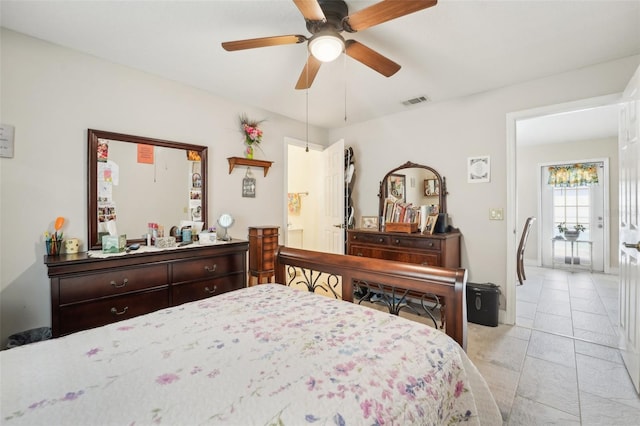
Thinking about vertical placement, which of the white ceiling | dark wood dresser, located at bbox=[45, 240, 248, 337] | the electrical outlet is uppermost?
the white ceiling

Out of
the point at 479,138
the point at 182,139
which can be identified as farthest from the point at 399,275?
the point at 182,139

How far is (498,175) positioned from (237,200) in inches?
118

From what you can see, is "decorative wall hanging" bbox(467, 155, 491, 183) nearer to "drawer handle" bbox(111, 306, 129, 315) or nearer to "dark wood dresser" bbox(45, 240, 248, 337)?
"dark wood dresser" bbox(45, 240, 248, 337)

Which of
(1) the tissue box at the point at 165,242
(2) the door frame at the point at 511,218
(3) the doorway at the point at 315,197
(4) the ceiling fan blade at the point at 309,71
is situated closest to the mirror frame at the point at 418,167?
(3) the doorway at the point at 315,197

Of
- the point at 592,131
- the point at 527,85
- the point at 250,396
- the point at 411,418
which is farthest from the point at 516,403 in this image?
the point at 592,131

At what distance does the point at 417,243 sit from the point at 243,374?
267 centimetres

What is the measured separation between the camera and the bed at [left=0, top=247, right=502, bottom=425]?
2.39 feet

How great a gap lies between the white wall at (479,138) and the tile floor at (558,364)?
2.02ft

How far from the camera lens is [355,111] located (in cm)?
376

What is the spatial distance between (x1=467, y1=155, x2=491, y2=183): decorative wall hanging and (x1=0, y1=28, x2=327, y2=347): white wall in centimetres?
323

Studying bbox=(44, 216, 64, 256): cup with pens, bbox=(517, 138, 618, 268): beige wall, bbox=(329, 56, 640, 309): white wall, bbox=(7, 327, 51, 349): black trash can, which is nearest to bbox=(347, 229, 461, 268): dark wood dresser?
bbox=(329, 56, 640, 309): white wall

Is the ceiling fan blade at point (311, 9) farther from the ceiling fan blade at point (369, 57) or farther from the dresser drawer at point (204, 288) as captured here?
the dresser drawer at point (204, 288)

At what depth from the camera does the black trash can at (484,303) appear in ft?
9.48

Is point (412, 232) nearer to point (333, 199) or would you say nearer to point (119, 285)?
point (333, 199)
